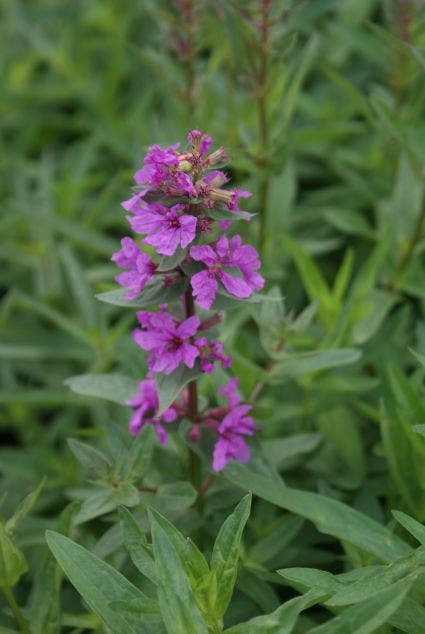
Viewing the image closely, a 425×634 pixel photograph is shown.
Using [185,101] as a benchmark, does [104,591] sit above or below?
below

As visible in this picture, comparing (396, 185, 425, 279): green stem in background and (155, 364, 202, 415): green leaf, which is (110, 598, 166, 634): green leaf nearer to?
(155, 364, 202, 415): green leaf

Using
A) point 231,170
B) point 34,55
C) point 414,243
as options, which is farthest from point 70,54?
point 414,243

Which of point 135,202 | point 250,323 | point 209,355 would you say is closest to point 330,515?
point 209,355

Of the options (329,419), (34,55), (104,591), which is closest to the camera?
(104,591)

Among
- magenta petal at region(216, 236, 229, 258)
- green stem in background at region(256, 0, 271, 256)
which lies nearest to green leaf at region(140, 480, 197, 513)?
magenta petal at region(216, 236, 229, 258)

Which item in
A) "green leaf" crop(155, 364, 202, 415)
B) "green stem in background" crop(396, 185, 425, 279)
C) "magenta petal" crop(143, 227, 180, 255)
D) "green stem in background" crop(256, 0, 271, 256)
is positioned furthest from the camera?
"green stem in background" crop(396, 185, 425, 279)

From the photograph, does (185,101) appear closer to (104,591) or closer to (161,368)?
(161,368)

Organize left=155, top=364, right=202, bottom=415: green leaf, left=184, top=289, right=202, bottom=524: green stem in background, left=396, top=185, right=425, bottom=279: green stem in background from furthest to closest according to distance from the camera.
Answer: left=396, top=185, right=425, bottom=279: green stem in background, left=184, top=289, right=202, bottom=524: green stem in background, left=155, top=364, right=202, bottom=415: green leaf

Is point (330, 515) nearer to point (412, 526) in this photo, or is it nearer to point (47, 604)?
point (412, 526)
